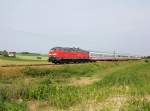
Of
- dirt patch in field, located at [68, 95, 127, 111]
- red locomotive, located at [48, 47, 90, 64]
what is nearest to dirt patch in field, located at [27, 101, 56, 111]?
dirt patch in field, located at [68, 95, 127, 111]

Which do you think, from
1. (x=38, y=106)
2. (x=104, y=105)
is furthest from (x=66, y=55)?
(x=104, y=105)

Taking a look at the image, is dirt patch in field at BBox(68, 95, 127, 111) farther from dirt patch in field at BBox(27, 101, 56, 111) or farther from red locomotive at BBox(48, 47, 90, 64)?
red locomotive at BBox(48, 47, 90, 64)

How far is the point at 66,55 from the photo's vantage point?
56719 mm

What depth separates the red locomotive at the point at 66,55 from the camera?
55125 mm

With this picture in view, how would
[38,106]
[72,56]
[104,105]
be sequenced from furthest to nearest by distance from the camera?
1. [72,56]
2. [38,106]
3. [104,105]

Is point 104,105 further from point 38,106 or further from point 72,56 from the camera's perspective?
point 72,56

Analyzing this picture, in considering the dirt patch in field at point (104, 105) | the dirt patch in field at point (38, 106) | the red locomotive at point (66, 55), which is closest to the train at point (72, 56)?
the red locomotive at point (66, 55)

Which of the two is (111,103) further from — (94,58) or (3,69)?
(94,58)

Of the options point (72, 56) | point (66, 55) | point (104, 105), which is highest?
point (66, 55)

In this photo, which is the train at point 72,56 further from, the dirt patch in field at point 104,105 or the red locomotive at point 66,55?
the dirt patch in field at point 104,105

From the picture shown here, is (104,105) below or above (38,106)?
above

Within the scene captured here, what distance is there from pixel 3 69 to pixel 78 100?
1614 centimetres

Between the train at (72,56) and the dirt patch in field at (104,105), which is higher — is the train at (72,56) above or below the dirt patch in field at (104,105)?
above

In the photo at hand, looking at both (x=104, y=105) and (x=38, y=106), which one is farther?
(x=38, y=106)
